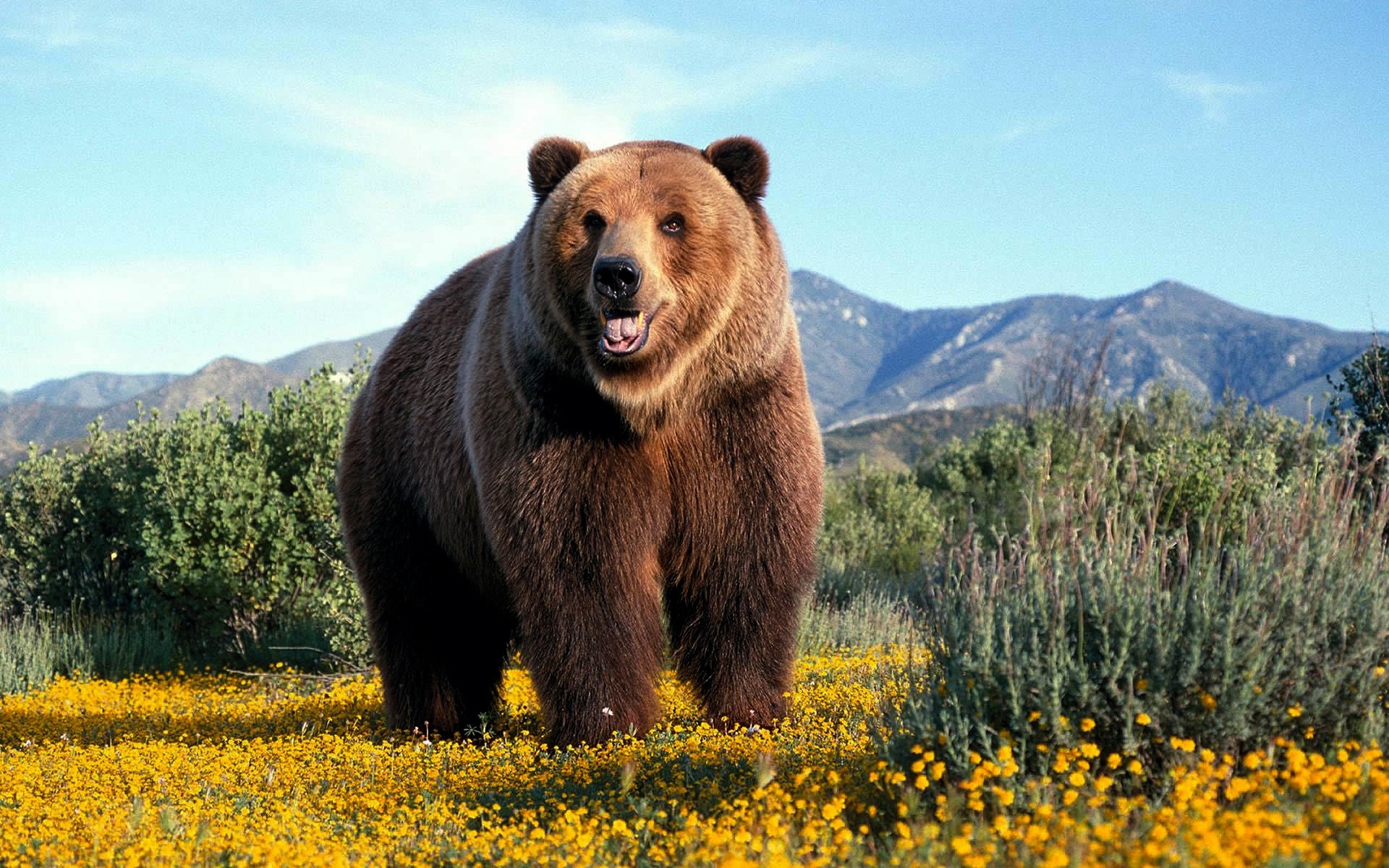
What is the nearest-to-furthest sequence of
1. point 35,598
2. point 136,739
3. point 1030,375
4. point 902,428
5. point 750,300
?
1. point 750,300
2. point 136,739
3. point 35,598
4. point 1030,375
5. point 902,428

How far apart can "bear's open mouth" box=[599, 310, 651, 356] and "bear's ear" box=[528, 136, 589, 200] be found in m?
0.97

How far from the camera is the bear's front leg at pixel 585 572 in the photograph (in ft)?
18.8

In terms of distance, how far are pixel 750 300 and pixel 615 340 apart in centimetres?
71

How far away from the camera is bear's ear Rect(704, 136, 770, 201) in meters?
5.92

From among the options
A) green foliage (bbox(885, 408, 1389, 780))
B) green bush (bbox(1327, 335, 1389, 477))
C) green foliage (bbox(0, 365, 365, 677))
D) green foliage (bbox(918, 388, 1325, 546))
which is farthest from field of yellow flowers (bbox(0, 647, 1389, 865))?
green bush (bbox(1327, 335, 1389, 477))

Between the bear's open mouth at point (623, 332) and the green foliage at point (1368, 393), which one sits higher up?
the bear's open mouth at point (623, 332)

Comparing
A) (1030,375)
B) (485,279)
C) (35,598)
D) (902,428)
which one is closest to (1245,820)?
(485,279)

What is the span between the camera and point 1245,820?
137 inches

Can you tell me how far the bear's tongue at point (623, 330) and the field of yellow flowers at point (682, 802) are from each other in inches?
67.5

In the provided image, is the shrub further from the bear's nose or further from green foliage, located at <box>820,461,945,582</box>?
the bear's nose

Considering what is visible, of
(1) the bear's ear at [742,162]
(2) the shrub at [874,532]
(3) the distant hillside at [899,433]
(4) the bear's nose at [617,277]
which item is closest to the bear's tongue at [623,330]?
(4) the bear's nose at [617,277]

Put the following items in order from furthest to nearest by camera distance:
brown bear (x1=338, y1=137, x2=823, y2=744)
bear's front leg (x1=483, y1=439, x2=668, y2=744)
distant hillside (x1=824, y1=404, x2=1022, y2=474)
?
distant hillside (x1=824, y1=404, x2=1022, y2=474) → bear's front leg (x1=483, y1=439, x2=668, y2=744) → brown bear (x1=338, y1=137, x2=823, y2=744)

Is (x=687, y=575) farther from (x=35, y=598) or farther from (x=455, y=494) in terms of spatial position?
(x=35, y=598)

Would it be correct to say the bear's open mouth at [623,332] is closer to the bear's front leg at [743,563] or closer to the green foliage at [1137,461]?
the bear's front leg at [743,563]
